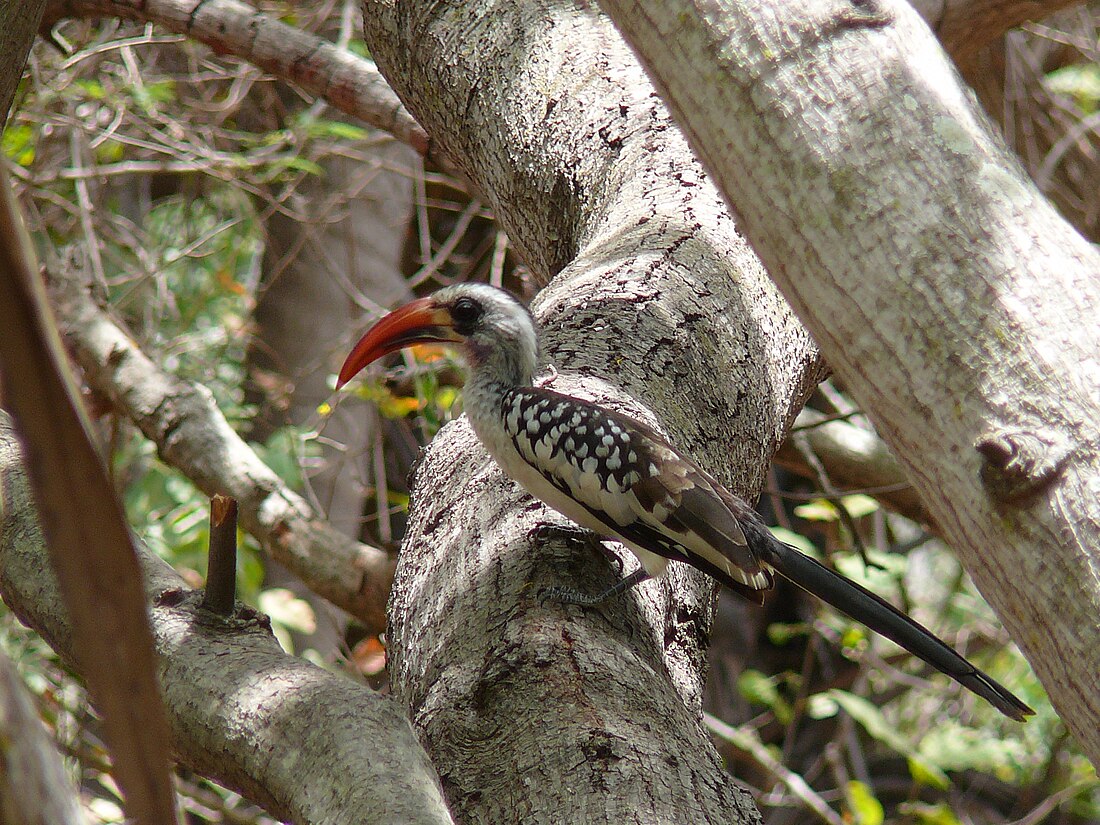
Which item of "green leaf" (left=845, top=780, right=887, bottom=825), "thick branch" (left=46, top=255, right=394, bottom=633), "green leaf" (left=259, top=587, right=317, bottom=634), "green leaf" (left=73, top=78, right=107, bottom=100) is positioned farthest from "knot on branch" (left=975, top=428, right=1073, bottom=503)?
"green leaf" (left=73, top=78, right=107, bottom=100)

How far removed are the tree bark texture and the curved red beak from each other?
131 centimetres

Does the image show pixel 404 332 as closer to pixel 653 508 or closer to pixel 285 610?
pixel 653 508

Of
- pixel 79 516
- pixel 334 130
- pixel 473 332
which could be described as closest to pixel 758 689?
pixel 473 332

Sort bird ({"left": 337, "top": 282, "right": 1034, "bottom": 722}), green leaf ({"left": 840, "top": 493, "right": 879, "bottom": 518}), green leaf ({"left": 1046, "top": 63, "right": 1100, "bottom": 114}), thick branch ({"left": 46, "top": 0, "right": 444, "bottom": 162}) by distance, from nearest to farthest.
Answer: bird ({"left": 337, "top": 282, "right": 1034, "bottom": 722})
green leaf ({"left": 840, "top": 493, "right": 879, "bottom": 518})
thick branch ({"left": 46, "top": 0, "right": 444, "bottom": 162})
green leaf ({"left": 1046, "top": 63, "right": 1100, "bottom": 114})

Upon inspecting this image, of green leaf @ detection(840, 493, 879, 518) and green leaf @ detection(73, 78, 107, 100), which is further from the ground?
green leaf @ detection(73, 78, 107, 100)

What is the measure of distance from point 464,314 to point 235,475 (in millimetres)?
1334

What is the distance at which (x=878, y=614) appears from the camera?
6.89 feet

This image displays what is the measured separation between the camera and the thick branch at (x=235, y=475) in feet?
11.8

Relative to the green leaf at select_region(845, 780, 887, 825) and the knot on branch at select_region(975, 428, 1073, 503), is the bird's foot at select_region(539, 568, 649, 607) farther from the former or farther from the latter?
the green leaf at select_region(845, 780, 887, 825)

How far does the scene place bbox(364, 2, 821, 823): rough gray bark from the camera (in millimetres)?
1596

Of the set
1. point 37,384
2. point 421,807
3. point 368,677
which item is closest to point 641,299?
point 421,807

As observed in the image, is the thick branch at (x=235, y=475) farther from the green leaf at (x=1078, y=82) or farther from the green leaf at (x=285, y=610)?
the green leaf at (x=1078, y=82)

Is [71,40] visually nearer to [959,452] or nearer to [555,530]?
[555,530]

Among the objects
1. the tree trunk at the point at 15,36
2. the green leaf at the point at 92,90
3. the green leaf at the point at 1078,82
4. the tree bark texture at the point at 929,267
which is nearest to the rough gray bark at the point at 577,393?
the tree bark texture at the point at 929,267
